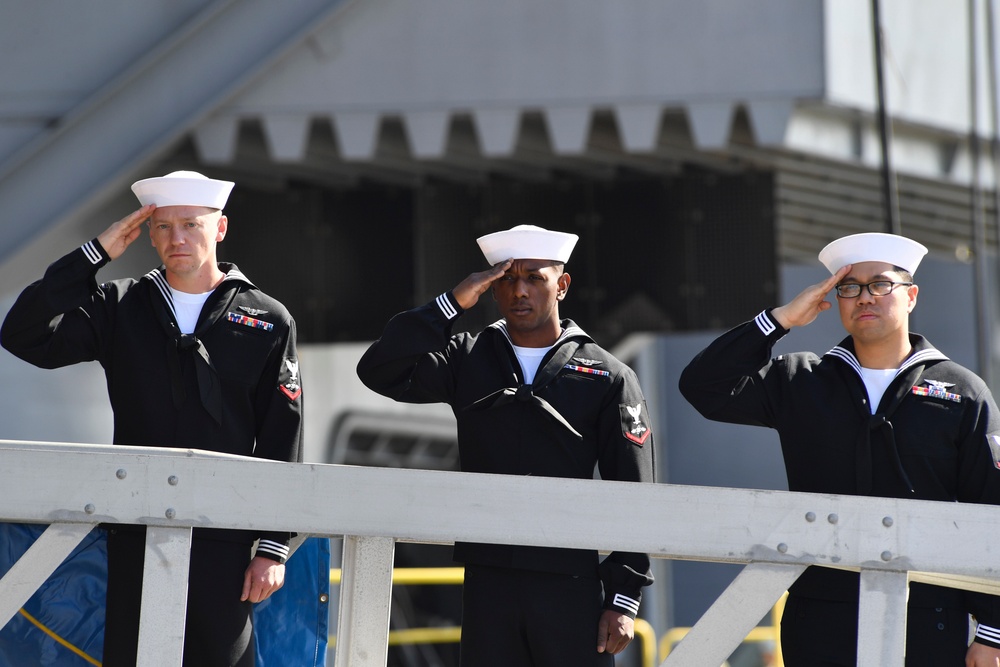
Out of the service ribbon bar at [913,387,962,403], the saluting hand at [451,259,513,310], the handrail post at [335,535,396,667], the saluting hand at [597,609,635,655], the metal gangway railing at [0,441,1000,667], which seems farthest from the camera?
the saluting hand at [451,259,513,310]

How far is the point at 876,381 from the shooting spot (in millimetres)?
3842

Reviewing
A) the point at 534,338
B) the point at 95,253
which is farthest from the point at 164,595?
the point at 534,338

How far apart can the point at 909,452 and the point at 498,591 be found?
117 cm

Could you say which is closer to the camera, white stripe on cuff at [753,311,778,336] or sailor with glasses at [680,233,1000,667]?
sailor with glasses at [680,233,1000,667]

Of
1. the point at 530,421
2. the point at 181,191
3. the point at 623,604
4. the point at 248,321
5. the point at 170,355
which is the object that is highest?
the point at 181,191

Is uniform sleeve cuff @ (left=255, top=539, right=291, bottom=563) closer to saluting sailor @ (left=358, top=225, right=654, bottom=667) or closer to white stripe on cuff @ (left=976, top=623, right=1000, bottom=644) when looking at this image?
saluting sailor @ (left=358, top=225, right=654, bottom=667)

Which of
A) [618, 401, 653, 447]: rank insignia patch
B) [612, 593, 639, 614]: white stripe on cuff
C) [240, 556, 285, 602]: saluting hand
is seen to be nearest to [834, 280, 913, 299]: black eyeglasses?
[618, 401, 653, 447]: rank insignia patch

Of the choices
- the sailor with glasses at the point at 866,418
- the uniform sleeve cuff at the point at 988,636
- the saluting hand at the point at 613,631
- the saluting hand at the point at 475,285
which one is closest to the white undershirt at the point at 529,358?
the saluting hand at the point at 475,285

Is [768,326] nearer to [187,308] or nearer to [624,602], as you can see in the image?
[624,602]

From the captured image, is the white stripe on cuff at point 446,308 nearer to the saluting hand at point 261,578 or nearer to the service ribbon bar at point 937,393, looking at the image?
the saluting hand at point 261,578

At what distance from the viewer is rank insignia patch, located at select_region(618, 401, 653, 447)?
3834 mm

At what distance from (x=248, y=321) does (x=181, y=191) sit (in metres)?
0.41

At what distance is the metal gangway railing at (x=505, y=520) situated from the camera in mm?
3102

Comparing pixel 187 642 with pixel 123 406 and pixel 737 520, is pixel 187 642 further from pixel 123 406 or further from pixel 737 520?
pixel 737 520
